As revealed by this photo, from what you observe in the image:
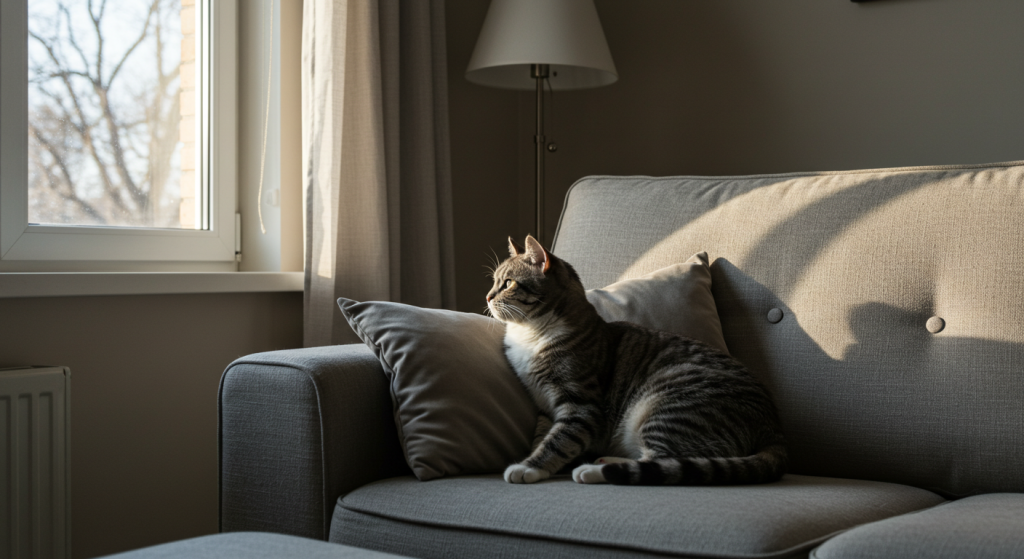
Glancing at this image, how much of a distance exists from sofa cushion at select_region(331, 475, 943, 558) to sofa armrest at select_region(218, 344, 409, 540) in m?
0.06

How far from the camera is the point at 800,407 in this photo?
1.63m

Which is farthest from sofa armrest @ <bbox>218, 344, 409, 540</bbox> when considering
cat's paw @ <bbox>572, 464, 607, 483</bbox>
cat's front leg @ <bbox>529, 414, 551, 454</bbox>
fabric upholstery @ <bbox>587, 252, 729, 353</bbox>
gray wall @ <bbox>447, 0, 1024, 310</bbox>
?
gray wall @ <bbox>447, 0, 1024, 310</bbox>

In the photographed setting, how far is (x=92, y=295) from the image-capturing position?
1.84m

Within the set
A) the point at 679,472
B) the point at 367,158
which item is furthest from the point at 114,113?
the point at 679,472

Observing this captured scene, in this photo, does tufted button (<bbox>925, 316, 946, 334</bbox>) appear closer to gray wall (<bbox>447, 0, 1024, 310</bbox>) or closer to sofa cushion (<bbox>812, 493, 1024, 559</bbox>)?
sofa cushion (<bbox>812, 493, 1024, 559</bbox>)

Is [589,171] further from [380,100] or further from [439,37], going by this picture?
[380,100]

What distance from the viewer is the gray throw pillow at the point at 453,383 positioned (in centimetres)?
142

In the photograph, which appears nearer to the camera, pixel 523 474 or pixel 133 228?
pixel 523 474

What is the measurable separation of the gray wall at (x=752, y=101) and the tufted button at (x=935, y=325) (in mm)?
1178

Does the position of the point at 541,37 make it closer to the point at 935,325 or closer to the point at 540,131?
the point at 540,131

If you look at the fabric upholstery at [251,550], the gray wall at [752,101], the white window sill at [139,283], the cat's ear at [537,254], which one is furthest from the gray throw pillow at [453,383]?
the gray wall at [752,101]

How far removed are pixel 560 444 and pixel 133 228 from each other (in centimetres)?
131

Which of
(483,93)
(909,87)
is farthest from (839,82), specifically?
(483,93)

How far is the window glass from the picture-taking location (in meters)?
1.95
